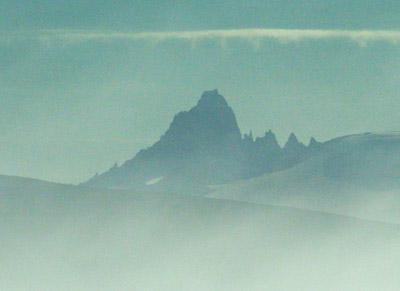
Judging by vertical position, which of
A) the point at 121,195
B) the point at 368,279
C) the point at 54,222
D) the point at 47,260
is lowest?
the point at 368,279

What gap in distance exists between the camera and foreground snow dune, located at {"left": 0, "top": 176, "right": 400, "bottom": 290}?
77062 mm

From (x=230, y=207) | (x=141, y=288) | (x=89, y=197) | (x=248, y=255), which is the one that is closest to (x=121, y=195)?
(x=89, y=197)

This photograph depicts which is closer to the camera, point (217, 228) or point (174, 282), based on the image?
point (174, 282)

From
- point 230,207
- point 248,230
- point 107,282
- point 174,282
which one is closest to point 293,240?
point 248,230

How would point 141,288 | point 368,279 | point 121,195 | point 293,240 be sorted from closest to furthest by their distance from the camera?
point 141,288 < point 368,279 < point 293,240 < point 121,195

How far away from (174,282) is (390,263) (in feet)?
78.3

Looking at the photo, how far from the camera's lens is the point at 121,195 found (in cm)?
10156

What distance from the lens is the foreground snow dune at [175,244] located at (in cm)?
7706

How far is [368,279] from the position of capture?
7956cm

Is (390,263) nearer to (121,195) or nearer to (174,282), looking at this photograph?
(174,282)

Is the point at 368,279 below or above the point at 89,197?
below

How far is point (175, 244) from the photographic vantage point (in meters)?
88.1

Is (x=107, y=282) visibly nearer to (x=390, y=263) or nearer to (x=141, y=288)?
(x=141, y=288)

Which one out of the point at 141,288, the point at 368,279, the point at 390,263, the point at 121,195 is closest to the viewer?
the point at 141,288
